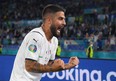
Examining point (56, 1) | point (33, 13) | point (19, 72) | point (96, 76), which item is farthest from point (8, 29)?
point (19, 72)

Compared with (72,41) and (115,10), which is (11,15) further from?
(72,41)

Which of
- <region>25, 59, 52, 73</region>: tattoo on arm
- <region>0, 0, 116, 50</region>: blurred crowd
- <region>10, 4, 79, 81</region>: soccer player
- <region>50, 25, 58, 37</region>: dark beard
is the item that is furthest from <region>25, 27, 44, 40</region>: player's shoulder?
<region>0, 0, 116, 50</region>: blurred crowd

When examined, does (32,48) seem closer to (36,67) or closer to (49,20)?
(36,67)

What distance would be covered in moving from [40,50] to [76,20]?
1554 cm

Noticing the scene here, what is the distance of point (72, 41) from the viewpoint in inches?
521

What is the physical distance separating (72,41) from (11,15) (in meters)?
11.8

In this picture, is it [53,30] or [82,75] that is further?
[82,75]

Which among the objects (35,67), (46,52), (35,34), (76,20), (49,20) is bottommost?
(35,67)

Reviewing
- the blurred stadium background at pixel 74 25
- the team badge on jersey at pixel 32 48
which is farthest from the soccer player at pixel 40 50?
the blurred stadium background at pixel 74 25

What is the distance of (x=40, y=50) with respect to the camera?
259 centimetres

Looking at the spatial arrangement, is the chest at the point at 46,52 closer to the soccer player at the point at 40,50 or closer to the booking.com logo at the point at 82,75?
the soccer player at the point at 40,50

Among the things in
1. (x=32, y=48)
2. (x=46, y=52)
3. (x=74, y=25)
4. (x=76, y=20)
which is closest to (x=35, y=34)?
(x=32, y=48)

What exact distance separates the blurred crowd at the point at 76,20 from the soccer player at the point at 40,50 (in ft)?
29.5

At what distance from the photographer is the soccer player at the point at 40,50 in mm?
2520
